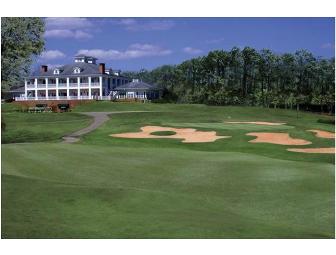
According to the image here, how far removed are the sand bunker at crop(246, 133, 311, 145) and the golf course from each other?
18cm

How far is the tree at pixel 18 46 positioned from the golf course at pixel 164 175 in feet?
7.47

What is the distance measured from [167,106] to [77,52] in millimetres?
8682

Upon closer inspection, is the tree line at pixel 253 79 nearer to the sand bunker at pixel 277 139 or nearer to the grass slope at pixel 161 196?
the sand bunker at pixel 277 139

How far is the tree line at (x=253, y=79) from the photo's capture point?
21.6 m

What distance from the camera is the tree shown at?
1766 cm

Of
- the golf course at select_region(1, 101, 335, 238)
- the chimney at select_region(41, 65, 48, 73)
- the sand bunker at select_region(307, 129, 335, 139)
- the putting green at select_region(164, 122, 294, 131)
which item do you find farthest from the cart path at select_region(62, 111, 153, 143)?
the sand bunker at select_region(307, 129, 335, 139)

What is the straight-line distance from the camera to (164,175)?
47.4 feet

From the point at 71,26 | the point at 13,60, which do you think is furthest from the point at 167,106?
the point at 71,26

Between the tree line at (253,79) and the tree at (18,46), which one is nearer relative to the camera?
the tree at (18,46)

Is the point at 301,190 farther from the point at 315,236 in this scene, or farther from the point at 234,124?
the point at 234,124

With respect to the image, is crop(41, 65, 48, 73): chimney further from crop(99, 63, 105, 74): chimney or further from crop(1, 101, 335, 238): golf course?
crop(99, 63, 105, 74): chimney

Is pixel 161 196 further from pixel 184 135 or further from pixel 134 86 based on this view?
pixel 134 86

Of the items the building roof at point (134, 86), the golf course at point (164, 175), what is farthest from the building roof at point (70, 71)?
the building roof at point (134, 86)
